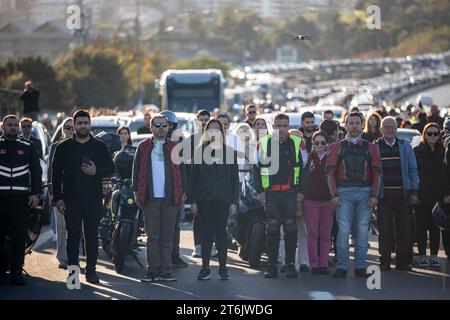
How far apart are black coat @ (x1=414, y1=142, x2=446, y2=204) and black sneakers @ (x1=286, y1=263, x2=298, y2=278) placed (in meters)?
2.30

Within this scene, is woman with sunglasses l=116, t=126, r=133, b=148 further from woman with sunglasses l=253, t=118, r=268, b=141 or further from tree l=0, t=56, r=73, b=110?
tree l=0, t=56, r=73, b=110

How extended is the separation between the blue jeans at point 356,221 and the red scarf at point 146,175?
182cm

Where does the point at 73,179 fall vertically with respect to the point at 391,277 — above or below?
above

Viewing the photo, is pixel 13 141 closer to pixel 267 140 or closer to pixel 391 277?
pixel 267 140

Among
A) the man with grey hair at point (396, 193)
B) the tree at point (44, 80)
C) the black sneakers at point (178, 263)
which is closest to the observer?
the man with grey hair at point (396, 193)

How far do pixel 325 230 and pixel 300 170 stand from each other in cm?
75

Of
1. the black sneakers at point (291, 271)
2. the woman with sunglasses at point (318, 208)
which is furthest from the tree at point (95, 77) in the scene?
the black sneakers at point (291, 271)

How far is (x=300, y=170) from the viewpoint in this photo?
14836 mm

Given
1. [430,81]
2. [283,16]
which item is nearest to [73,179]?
[283,16]

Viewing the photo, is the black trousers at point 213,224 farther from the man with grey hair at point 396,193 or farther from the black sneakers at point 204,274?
the man with grey hair at point 396,193

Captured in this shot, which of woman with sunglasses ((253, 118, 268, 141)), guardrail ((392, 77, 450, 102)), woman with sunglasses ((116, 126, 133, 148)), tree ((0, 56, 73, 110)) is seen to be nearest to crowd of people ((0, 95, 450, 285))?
woman with sunglasses ((116, 126, 133, 148))

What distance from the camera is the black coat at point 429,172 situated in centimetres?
1602

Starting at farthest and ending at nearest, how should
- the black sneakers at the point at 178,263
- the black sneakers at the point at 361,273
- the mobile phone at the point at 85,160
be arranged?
the black sneakers at the point at 178,263
the black sneakers at the point at 361,273
the mobile phone at the point at 85,160
